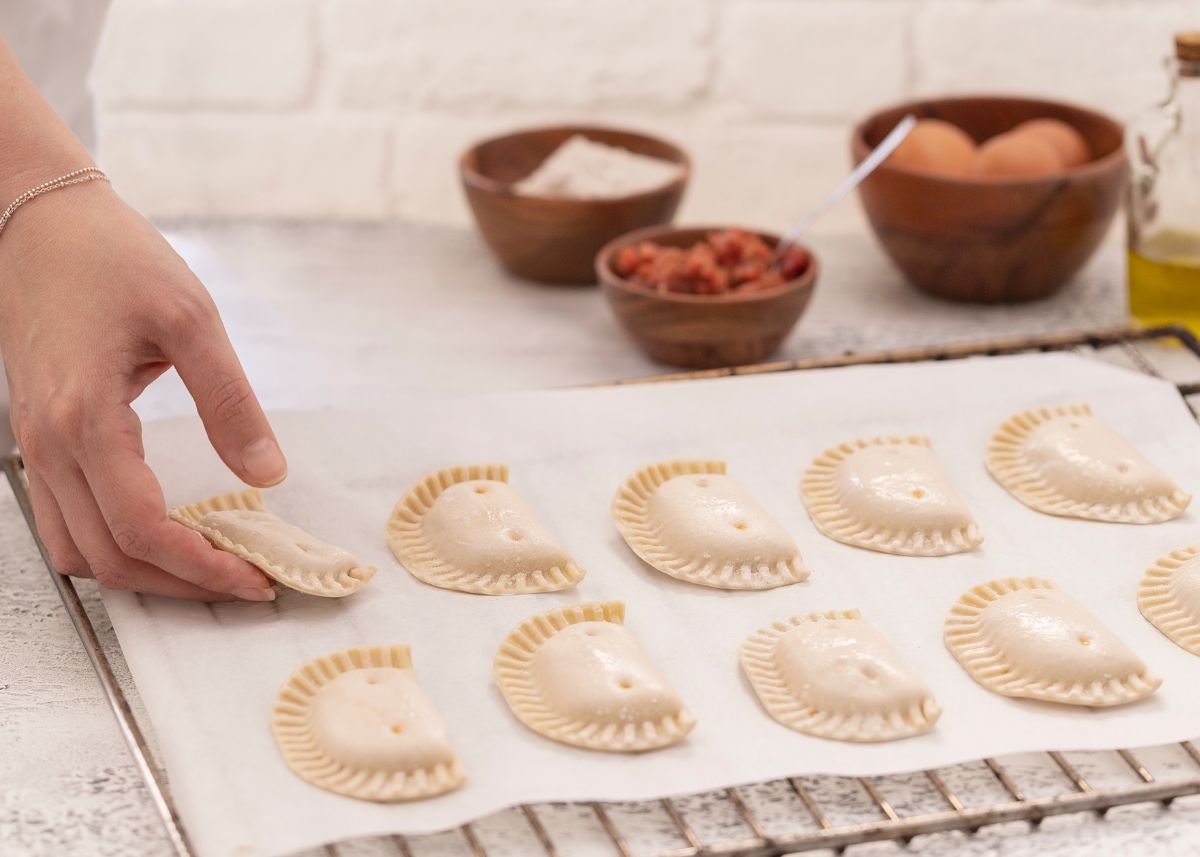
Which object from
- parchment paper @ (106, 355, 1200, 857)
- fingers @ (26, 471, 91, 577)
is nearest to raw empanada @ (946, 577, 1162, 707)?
parchment paper @ (106, 355, 1200, 857)

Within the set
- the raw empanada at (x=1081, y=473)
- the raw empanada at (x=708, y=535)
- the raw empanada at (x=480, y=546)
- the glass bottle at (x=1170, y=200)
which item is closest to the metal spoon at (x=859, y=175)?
the glass bottle at (x=1170, y=200)

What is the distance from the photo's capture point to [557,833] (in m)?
1.41

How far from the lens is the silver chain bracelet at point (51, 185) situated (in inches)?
65.3

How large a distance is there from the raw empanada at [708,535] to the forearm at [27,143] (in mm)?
830

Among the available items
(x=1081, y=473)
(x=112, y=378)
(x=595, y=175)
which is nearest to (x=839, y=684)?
(x=1081, y=473)

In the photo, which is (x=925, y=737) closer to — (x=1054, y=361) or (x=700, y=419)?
(x=700, y=419)

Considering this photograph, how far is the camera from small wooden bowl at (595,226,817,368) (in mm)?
2346

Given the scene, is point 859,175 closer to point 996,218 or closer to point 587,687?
point 996,218

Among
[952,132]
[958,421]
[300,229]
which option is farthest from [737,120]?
[958,421]

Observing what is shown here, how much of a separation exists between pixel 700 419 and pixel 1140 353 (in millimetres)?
871

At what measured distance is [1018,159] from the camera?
2.56m

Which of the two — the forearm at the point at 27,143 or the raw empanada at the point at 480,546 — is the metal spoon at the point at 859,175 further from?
Result: the forearm at the point at 27,143

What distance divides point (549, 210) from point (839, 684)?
1358mm

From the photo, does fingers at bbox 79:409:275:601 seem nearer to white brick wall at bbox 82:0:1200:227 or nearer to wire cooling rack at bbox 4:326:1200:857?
wire cooling rack at bbox 4:326:1200:857
